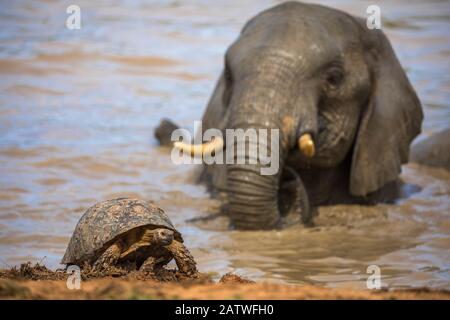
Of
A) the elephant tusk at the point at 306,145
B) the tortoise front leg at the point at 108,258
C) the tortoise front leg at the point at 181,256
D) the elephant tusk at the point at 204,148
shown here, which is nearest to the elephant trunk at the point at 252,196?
the elephant tusk at the point at 306,145

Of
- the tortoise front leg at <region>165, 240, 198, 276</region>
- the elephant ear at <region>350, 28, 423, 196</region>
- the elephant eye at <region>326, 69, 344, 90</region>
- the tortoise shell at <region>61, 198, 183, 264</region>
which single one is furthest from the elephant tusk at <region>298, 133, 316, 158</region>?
the tortoise front leg at <region>165, 240, 198, 276</region>

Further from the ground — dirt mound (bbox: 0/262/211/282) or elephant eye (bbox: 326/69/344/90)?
elephant eye (bbox: 326/69/344/90)

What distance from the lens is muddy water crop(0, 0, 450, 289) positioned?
882 cm

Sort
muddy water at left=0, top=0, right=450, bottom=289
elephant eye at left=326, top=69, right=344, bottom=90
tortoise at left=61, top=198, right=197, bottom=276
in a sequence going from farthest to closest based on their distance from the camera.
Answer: elephant eye at left=326, top=69, right=344, bottom=90, muddy water at left=0, top=0, right=450, bottom=289, tortoise at left=61, top=198, right=197, bottom=276

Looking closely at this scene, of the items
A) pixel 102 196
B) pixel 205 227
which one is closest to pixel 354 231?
pixel 205 227

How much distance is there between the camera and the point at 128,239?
22.6ft

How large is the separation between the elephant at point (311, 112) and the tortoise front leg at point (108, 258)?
2302 mm

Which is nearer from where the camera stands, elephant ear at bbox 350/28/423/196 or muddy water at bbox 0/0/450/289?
muddy water at bbox 0/0/450/289

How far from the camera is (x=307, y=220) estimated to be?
383 inches

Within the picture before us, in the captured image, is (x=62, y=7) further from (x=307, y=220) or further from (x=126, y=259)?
(x=126, y=259)

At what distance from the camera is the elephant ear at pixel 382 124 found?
1010 centimetres

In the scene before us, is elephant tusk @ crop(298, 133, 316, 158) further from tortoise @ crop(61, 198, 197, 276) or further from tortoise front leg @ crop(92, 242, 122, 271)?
tortoise front leg @ crop(92, 242, 122, 271)

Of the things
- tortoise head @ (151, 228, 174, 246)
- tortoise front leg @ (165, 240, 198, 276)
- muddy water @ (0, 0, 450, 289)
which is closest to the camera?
tortoise head @ (151, 228, 174, 246)
